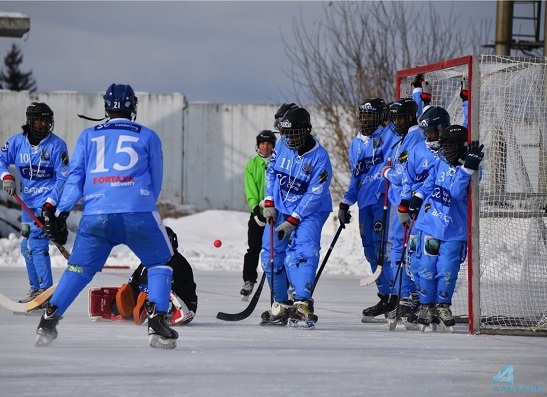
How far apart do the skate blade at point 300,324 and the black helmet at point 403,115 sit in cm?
167

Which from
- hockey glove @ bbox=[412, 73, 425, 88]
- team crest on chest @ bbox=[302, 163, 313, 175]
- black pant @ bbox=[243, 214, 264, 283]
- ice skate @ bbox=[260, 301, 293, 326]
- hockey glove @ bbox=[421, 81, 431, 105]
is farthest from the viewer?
black pant @ bbox=[243, 214, 264, 283]

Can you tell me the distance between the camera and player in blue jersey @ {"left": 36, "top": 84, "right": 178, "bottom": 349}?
6.10 m

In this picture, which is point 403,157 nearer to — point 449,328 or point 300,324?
point 449,328

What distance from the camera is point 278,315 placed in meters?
7.87

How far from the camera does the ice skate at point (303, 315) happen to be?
24.7 ft

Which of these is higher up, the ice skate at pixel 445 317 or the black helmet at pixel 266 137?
the black helmet at pixel 266 137

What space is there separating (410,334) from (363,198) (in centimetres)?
141

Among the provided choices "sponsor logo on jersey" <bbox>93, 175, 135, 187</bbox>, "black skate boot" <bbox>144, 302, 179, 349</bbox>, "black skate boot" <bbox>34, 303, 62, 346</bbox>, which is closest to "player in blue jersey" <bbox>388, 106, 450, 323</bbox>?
"black skate boot" <bbox>144, 302, 179, 349</bbox>

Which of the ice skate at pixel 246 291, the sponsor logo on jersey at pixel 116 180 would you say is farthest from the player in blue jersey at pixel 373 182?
the sponsor logo on jersey at pixel 116 180

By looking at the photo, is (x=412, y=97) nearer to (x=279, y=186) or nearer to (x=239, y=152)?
(x=279, y=186)

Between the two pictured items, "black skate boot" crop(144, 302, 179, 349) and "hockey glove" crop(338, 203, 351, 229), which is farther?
"hockey glove" crop(338, 203, 351, 229)

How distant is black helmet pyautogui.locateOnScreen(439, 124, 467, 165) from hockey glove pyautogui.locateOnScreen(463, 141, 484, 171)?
17 cm

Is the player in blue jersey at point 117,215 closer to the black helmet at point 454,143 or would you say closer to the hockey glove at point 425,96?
the black helmet at point 454,143

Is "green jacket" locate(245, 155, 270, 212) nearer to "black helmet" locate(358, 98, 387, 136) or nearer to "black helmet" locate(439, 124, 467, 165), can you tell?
"black helmet" locate(358, 98, 387, 136)
